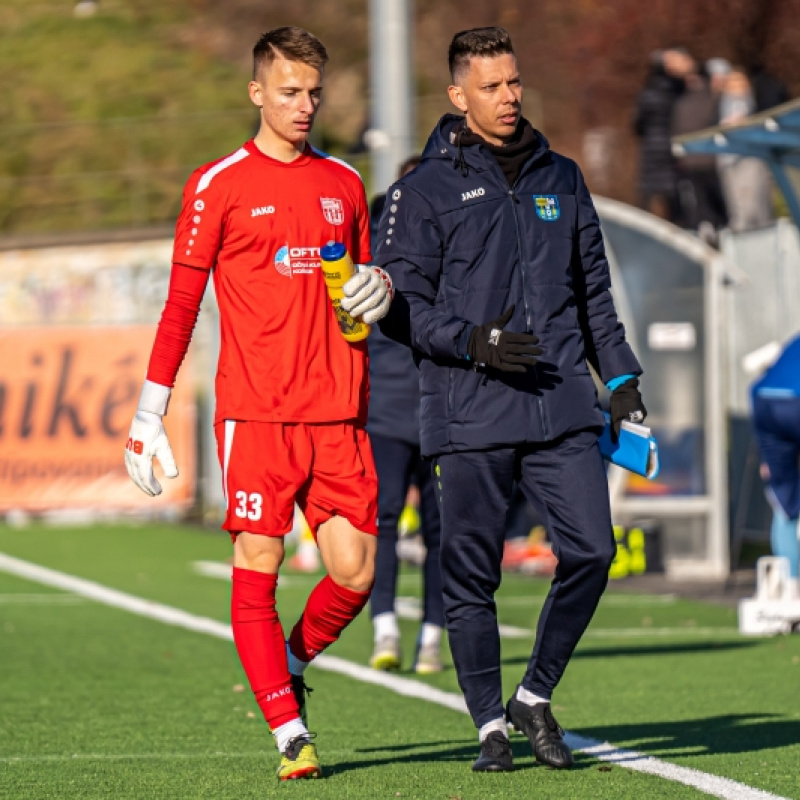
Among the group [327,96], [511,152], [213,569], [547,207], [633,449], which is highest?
[327,96]

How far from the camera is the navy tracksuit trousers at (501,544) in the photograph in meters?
6.46

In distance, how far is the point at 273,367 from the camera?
21.2 ft

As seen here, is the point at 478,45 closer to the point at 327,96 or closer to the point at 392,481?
the point at 392,481

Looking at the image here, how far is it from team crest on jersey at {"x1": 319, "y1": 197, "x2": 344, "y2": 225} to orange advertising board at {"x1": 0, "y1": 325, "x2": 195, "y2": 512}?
17.9 metres

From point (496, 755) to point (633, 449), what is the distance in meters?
1.04

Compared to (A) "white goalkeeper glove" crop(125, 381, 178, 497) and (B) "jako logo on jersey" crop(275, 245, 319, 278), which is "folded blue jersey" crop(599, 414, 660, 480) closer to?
(B) "jako logo on jersey" crop(275, 245, 319, 278)

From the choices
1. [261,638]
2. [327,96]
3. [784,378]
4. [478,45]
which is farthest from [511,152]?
[327,96]

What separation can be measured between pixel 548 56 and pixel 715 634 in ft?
89.0

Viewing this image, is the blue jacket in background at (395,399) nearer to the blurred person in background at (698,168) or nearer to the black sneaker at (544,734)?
the black sneaker at (544,734)

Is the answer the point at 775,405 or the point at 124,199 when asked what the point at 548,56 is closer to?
the point at 124,199

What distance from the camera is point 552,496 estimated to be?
21.3ft

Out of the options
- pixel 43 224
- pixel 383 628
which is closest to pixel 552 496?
pixel 383 628

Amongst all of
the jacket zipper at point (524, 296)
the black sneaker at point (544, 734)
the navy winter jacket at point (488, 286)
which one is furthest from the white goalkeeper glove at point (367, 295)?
the black sneaker at point (544, 734)

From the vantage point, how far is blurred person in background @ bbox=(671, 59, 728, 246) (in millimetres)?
19688
